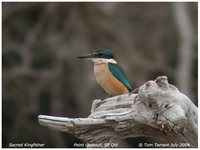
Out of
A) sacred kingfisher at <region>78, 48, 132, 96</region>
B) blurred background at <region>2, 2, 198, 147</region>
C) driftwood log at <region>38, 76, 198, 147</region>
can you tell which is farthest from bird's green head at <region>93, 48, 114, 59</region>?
blurred background at <region>2, 2, 198, 147</region>

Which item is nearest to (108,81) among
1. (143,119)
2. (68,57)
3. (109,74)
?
(109,74)

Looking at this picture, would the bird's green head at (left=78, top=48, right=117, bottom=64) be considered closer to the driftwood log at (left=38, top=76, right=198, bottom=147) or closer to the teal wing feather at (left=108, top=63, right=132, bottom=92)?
the teal wing feather at (left=108, top=63, right=132, bottom=92)

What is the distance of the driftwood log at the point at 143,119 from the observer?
613 centimetres

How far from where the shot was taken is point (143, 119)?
6.33m

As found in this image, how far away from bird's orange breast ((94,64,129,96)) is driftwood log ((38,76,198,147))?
33 cm

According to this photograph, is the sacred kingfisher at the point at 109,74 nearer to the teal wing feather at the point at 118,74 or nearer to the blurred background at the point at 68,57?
the teal wing feather at the point at 118,74

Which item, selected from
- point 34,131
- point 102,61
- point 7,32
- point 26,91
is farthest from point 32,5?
point 102,61

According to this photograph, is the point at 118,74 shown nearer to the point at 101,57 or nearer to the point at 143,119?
the point at 101,57

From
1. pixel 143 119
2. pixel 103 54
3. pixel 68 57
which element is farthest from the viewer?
pixel 68 57

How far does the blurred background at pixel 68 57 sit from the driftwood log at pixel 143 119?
505 centimetres

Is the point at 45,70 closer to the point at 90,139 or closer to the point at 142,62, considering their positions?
the point at 142,62

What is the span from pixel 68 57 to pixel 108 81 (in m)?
6.18

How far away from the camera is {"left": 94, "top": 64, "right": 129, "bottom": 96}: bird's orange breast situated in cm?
711

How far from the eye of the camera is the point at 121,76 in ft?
23.4
